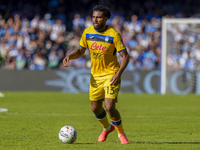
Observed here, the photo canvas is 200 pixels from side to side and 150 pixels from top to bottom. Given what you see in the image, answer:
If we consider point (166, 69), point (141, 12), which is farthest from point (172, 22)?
point (141, 12)

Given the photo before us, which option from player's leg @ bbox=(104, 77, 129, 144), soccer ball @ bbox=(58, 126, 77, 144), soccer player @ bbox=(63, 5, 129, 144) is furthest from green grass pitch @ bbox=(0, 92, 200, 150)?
soccer player @ bbox=(63, 5, 129, 144)

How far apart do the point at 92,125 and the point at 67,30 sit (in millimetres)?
14093

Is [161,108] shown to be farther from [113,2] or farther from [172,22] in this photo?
[113,2]

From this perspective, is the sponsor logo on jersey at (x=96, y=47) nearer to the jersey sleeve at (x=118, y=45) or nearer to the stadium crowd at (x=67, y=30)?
the jersey sleeve at (x=118, y=45)

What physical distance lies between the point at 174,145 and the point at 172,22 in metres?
13.2

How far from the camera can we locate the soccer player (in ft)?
19.9

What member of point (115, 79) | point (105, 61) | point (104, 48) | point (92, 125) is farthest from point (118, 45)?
point (92, 125)

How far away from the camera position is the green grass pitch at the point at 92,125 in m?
6.07

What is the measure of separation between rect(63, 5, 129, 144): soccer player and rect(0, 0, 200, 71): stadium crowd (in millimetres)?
11319

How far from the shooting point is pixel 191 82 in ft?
59.3

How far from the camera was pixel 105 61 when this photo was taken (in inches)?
246

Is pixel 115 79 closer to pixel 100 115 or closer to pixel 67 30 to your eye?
pixel 100 115

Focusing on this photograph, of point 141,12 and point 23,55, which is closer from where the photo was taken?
point 23,55

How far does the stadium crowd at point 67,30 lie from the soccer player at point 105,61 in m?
11.3
